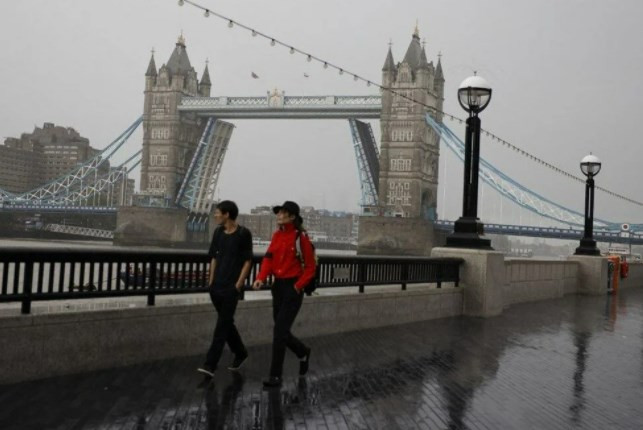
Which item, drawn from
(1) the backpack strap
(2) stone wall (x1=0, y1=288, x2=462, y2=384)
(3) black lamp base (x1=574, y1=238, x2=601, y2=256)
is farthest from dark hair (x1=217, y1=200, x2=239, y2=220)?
(3) black lamp base (x1=574, y1=238, x2=601, y2=256)

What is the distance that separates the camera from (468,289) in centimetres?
1152

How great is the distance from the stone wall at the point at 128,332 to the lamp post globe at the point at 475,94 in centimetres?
472

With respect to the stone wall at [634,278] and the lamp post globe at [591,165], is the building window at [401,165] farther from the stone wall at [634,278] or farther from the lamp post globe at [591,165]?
the lamp post globe at [591,165]

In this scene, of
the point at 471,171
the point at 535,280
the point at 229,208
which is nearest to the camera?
the point at 229,208

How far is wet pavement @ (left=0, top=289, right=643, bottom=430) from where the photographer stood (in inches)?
180

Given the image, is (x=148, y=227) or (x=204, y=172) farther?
(x=204, y=172)

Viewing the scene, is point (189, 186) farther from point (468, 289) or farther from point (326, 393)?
point (326, 393)

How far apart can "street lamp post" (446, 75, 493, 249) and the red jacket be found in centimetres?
645

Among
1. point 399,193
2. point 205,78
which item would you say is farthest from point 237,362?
point 205,78

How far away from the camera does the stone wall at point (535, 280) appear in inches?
558

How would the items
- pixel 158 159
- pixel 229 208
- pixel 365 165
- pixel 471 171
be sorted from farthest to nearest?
pixel 158 159 → pixel 365 165 → pixel 471 171 → pixel 229 208

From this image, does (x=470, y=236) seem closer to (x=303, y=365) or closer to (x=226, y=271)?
(x=303, y=365)

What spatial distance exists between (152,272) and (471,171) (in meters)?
7.03

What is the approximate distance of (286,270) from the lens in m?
5.67
